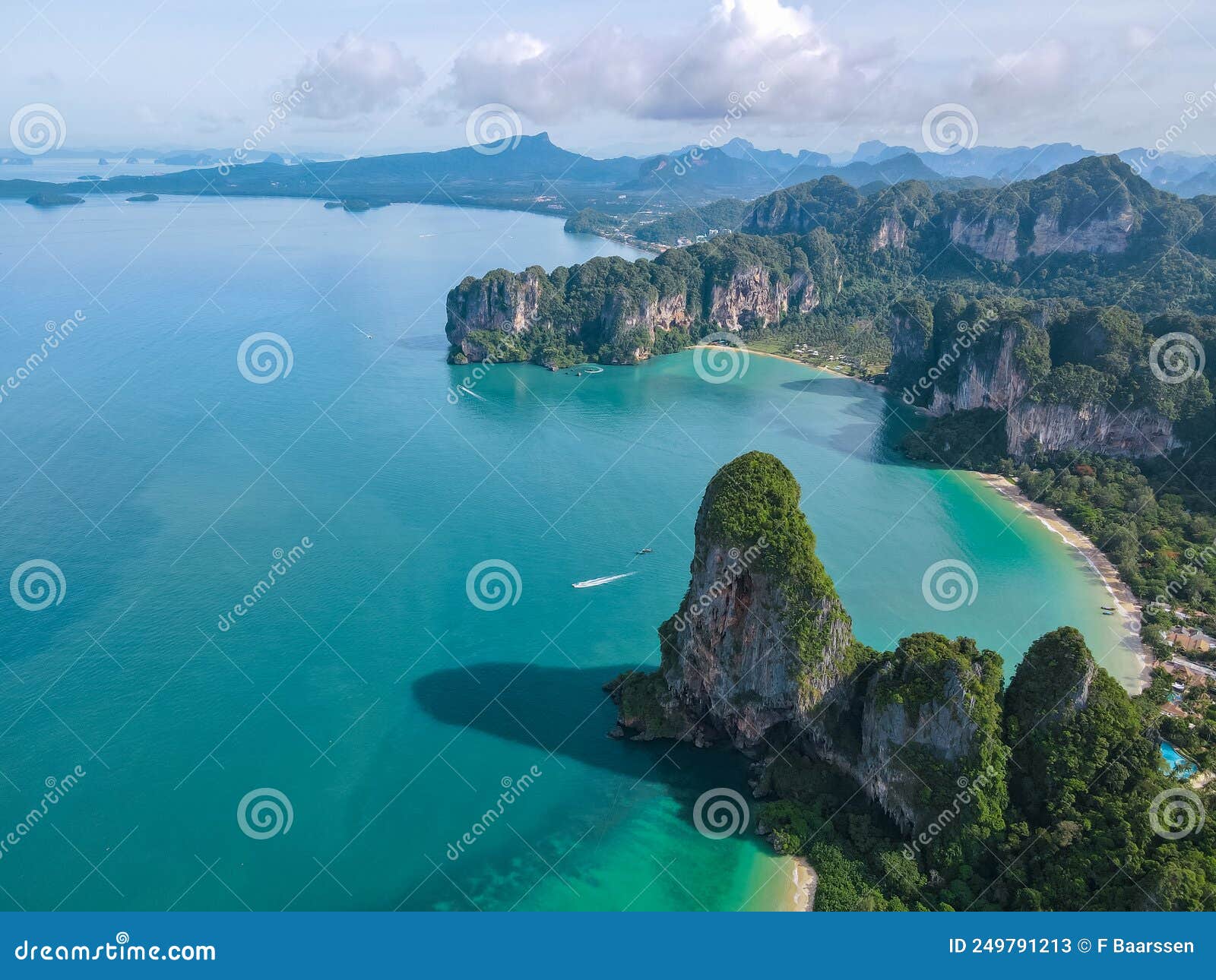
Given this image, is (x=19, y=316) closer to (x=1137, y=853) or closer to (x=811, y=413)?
(x=811, y=413)

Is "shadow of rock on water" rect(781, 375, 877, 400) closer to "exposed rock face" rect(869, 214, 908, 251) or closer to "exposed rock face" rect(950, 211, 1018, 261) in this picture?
"exposed rock face" rect(950, 211, 1018, 261)

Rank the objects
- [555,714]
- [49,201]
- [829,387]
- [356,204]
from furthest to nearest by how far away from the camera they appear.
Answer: [356,204] → [49,201] → [829,387] → [555,714]

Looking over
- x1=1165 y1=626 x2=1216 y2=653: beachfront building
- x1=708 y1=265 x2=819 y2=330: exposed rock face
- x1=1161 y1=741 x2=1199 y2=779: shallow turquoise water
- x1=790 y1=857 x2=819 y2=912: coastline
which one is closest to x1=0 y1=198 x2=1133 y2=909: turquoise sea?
x1=790 y1=857 x2=819 y2=912: coastline

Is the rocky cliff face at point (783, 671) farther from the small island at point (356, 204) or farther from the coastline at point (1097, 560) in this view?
the small island at point (356, 204)

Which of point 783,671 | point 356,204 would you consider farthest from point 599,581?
point 356,204

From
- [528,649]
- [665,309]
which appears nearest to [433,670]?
[528,649]

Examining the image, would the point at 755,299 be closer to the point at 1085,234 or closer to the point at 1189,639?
the point at 1085,234
